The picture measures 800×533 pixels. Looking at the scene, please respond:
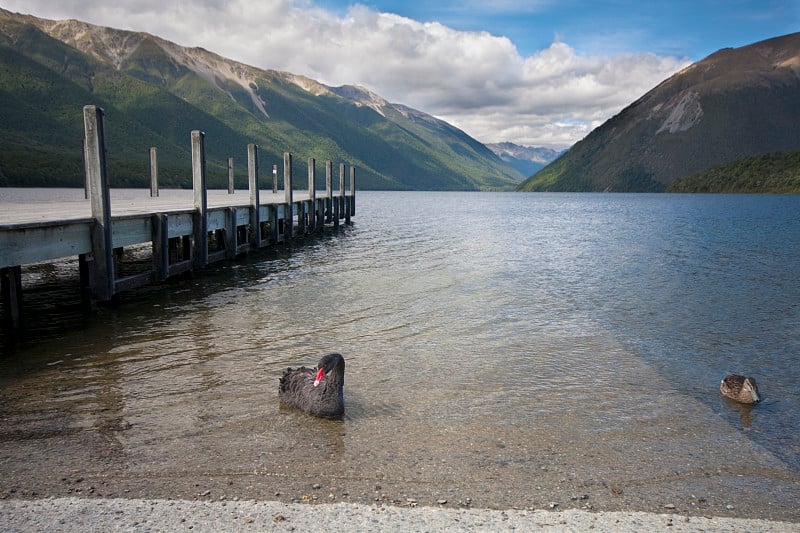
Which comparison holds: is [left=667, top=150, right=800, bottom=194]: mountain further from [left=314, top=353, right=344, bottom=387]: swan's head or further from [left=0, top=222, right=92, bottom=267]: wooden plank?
[left=314, top=353, right=344, bottom=387]: swan's head

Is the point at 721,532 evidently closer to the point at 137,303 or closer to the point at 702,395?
the point at 702,395

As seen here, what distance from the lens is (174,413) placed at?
7562mm

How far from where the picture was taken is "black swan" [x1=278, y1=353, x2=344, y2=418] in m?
7.58

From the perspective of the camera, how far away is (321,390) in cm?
757

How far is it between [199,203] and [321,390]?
526 inches

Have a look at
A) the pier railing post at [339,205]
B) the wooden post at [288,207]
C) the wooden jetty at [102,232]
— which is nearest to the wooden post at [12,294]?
the wooden jetty at [102,232]

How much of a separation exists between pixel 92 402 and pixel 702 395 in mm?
8948

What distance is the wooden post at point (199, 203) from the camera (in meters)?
19.0

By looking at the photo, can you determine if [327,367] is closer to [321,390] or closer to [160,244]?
[321,390]

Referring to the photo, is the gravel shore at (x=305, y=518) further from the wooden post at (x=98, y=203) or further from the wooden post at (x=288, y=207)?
the wooden post at (x=288, y=207)

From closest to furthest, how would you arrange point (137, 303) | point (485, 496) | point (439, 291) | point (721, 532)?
point (721, 532) < point (485, 496) < point (137, 303) < point (439, 291)

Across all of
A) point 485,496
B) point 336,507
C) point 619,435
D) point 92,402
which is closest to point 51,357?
point 92,402

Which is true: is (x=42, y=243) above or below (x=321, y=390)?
above

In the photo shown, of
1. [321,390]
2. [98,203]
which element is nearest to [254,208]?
[98,203]
